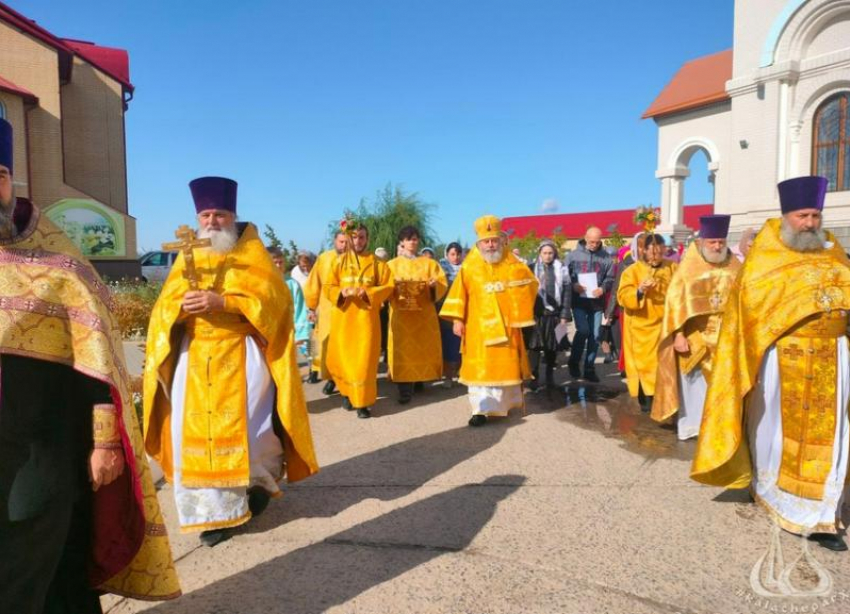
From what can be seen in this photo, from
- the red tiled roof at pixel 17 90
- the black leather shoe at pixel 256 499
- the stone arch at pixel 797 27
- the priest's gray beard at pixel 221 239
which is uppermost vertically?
the stone arch at pixel 797 27

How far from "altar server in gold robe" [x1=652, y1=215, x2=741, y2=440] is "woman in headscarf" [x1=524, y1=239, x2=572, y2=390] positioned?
256 centimetres

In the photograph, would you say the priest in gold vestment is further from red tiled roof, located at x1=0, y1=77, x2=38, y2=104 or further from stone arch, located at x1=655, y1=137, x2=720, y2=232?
stone arch, located at x1=655, y1=137, x2=720, y2=232

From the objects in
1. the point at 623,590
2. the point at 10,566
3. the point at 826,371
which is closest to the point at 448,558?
the point at 623,590

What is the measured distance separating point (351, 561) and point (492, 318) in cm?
342

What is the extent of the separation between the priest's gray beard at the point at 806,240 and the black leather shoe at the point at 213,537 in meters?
3.74

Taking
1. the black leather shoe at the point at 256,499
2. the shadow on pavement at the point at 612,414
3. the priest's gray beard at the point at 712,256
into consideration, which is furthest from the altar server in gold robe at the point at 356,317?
the priest's gray beard at the point at 712,256

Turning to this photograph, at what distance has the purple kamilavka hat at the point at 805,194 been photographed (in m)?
3.82

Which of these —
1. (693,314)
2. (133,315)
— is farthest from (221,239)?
(133,315)

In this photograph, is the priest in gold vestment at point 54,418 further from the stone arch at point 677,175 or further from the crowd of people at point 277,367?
the stone arch at point 677,175

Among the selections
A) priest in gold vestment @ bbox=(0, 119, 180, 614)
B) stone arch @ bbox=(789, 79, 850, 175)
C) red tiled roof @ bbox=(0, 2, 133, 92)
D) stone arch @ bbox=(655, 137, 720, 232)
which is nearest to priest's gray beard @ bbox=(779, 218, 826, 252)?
priest in gold vestment @ bbox=(0, 119, 180, 614)

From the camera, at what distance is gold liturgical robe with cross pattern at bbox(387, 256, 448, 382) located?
7.83m

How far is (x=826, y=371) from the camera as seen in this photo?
372 cm

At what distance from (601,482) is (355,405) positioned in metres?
2.87

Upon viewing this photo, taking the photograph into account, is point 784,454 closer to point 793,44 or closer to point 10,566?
point 10,566
